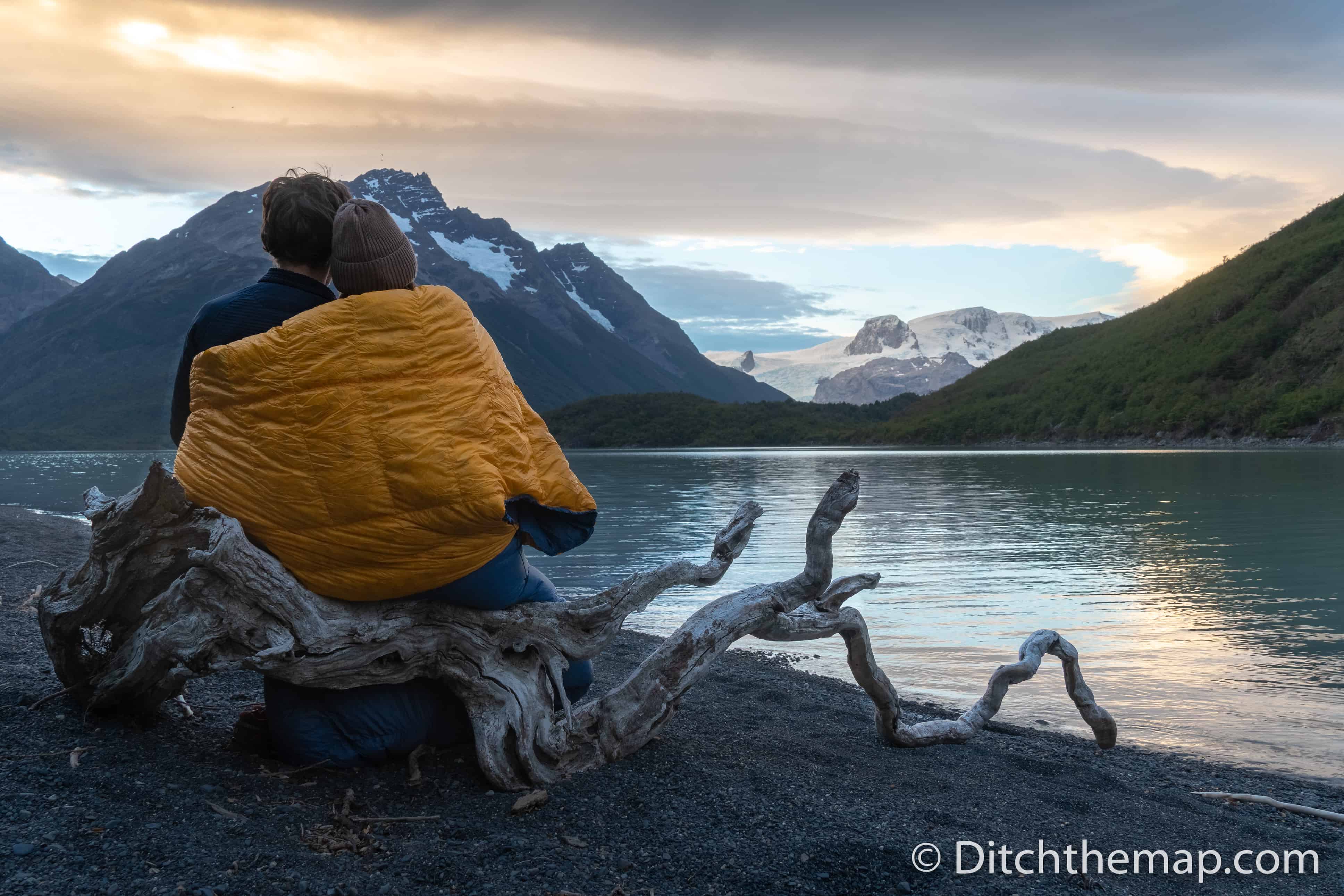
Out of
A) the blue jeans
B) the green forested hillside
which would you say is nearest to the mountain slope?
the green forested hillside

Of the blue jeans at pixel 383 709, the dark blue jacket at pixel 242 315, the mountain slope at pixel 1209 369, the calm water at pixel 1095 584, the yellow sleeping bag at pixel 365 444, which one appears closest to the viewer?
the yellow sleeping bag at pixel 365 444

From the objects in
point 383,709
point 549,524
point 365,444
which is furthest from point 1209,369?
point 365,444

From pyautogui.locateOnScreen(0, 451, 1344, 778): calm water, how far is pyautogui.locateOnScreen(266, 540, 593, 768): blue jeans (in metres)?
5.11

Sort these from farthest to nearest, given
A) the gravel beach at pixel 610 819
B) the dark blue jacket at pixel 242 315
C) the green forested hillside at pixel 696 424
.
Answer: the green forested hillside at pixel 696 424
the dark blue jacket at pixel 242 315
the gravel beach at pixel 610 819

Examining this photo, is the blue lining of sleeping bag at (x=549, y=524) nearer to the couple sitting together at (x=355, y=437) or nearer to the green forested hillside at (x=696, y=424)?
the couple sitting together at (x=355, y=437)

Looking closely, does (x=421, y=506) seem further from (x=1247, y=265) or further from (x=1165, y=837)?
(x=1247, y=265)

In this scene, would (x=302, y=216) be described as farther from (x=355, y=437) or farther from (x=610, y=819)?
(x=610, y=819)

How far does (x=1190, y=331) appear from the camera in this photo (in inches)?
4355

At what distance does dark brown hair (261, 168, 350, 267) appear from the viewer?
412cm

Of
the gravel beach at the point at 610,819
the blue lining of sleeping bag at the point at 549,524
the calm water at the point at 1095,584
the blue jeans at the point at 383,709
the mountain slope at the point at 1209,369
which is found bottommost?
the calm water at the point at 1095,584

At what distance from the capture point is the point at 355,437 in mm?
3748

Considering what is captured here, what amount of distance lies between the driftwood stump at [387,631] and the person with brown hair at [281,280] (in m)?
0.63

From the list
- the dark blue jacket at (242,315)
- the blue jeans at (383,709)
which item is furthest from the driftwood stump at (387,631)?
the dark blue jacket at (242,315)

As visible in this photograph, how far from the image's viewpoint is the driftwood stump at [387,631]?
3951 millimetres
